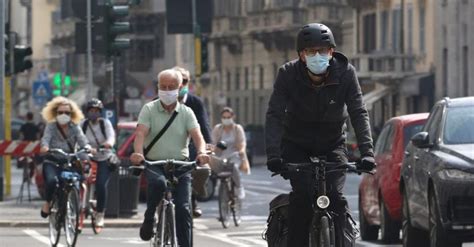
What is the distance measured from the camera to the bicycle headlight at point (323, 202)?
12156mm

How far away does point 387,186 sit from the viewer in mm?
21625

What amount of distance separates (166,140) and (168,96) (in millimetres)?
367

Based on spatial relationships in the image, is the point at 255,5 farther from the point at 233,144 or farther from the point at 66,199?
the point at 66,199

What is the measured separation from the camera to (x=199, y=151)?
16.0m

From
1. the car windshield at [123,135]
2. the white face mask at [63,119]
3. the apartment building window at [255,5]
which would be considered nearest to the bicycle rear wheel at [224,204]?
the white face mask at [63,119]

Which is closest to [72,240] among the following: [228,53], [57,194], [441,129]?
[57,194]

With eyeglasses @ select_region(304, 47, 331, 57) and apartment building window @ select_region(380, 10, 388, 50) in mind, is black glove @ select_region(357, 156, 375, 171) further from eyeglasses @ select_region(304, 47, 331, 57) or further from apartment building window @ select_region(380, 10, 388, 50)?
apartment building window @ select_region(380, 10, 388, 50)

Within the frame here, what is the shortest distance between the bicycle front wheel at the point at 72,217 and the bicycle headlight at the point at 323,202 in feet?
28.0

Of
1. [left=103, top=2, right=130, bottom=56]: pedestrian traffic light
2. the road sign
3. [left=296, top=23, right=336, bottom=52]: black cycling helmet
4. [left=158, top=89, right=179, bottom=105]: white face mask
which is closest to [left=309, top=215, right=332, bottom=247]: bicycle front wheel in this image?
[left=296, top=23, right=336, bottom=52]: black cycling helmet

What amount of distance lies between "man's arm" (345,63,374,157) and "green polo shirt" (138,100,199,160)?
374 cm

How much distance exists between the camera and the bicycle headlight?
12.2 m

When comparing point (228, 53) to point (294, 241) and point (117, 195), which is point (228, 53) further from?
point (294, 241)

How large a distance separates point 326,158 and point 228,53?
259ft

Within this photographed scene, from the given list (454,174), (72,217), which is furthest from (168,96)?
(72,217)
